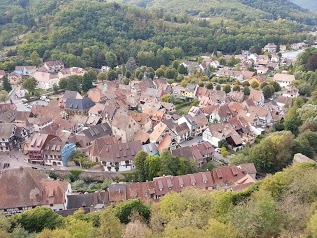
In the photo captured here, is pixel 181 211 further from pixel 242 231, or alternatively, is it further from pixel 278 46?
pixel 278 46

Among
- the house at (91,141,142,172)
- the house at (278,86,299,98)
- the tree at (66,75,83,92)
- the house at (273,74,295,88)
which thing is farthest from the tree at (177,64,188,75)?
the house at (91,141,142,172)

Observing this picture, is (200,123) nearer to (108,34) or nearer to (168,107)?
(168,107)

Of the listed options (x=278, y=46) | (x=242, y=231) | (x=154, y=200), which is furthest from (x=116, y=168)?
(x=278, y=46)

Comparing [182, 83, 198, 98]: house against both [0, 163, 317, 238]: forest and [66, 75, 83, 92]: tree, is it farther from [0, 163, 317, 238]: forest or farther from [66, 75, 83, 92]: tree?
[0, 163, 317, 238]: forest

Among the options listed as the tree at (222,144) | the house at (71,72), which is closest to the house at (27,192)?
the tree at (222,144)

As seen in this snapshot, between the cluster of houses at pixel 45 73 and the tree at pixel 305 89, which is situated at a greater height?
the tree at pixel 305 89

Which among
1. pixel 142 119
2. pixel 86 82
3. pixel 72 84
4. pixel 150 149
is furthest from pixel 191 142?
pixel 72 84

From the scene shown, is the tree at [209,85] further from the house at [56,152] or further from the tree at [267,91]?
the house at [56,152]
